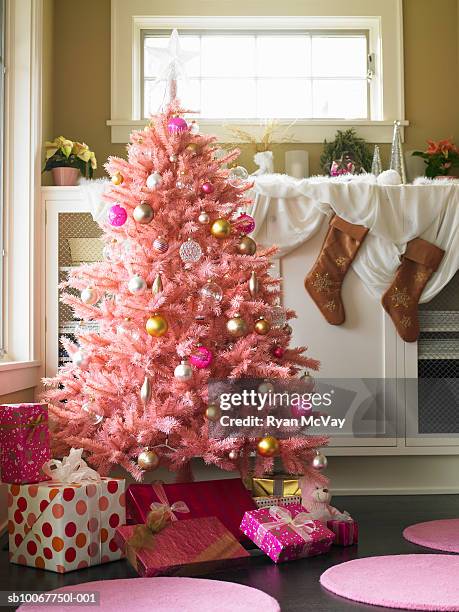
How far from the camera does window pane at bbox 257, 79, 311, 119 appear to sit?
4.71 meters

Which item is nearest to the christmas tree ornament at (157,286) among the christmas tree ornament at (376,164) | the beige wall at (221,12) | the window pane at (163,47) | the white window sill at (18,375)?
the white window sill at (18,375)

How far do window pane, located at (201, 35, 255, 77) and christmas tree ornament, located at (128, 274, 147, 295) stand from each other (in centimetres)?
205

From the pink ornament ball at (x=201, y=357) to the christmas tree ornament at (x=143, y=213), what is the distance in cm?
50

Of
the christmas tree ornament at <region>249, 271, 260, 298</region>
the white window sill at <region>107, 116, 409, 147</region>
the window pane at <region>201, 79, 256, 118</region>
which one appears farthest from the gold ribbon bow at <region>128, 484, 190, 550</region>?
the window pane at <region>201, 79, 256, 118</region>

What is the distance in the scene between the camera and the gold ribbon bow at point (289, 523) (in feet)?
9.00

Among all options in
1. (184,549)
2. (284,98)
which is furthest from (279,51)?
(184,549)

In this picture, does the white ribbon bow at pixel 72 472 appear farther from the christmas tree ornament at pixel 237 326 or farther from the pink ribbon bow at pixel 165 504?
the christmas tree ornament at pixel 237 326

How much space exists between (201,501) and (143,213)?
1.05 metres

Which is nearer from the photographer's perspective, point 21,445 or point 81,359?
point 21,445

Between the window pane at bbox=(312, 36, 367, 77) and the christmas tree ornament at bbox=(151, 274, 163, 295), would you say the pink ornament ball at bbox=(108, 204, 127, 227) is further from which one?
the window pane at bbox=(312, 36, 367, 77)

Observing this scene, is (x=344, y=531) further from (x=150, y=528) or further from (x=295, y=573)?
(x=150, y=528)

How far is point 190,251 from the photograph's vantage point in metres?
3.13

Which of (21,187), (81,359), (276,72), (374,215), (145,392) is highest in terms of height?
(276,72)

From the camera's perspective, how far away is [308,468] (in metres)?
3.19
